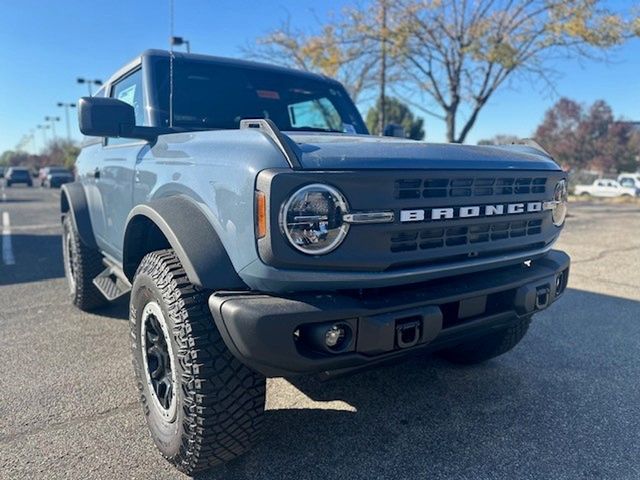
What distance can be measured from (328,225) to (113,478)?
1.49m

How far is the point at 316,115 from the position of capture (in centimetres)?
370

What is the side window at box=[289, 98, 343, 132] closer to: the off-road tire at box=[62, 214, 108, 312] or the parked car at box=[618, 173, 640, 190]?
the off-road tire at box=[62, 214, 108, 312]

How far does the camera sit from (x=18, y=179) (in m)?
38.1

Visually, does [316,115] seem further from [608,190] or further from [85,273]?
[608,190]

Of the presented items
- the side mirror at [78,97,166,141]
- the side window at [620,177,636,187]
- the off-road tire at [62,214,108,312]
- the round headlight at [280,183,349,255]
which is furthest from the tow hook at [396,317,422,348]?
the side window at [620,177,636,187]

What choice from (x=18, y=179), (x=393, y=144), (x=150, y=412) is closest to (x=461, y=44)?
(x=393, y=144)

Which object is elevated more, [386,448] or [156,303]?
[156,303]

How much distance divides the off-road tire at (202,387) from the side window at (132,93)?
1423 millimetres

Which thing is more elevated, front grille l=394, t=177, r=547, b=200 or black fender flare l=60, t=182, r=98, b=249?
front grille l=394, t=177, r=547, b=200

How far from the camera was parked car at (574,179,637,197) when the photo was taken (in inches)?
1137

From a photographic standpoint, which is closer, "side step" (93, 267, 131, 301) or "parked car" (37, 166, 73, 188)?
"side step" (93, 267, 131, 301)

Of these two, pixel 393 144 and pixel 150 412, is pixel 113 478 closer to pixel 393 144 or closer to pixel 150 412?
pixel 150 412

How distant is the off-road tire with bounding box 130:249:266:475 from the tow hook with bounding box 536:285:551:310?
1.38 m

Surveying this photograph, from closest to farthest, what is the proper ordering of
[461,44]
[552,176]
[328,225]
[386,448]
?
[328,225] < [386,448] < [552,176] < [461,44]
